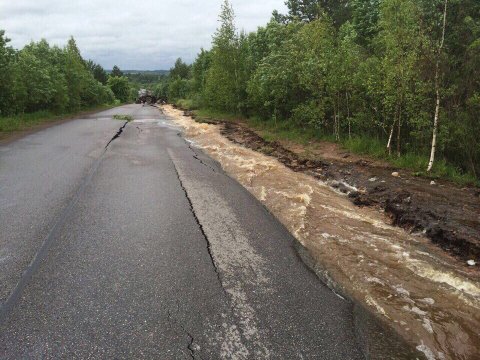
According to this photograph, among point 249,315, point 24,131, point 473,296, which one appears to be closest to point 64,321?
point 249,315

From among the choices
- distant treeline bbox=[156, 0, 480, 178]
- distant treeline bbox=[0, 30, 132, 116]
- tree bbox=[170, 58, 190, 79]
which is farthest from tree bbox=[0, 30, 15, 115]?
tree bbox=[170, 58, 190, 79]

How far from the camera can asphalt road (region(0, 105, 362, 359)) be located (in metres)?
3.38

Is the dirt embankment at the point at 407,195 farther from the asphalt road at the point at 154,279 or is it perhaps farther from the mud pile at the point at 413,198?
the asphalt road at the point at 154,279

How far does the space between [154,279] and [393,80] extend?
398 inches

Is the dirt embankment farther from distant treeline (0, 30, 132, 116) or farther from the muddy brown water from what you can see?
distant treeline (0, 30, 132, 116)

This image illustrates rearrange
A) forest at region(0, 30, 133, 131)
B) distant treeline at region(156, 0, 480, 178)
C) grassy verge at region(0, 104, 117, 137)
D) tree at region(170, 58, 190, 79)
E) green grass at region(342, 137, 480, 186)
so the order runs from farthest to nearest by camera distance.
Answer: tree at region(170, 58, 190, 79)
forest at region(0, 30, 133, 131)
grassy verge at region(0, 104, 117, 137)
distant treeline at region(156, 0, 480, 178)
green grass at region(342, 137, 480, 186)

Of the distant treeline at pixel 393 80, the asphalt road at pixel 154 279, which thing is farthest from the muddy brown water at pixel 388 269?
the distant treeline at pixel 393 80

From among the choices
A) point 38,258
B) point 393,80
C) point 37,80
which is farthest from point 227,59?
point 38,258

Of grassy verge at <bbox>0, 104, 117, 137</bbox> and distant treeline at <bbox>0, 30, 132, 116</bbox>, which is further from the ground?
distant treeline at <bbox>0, 30, 132, 116</bbox>

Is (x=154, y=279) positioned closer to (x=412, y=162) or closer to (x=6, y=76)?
(x=412, y=162)

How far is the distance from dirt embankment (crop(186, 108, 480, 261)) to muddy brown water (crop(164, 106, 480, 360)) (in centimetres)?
34

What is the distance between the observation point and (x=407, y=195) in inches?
332

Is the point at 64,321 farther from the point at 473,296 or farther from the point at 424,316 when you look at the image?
the point at 473,296

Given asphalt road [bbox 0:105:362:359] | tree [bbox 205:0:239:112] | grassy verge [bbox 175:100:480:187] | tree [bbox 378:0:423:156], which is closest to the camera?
asphalt road [bbox 0:105:362:359]
